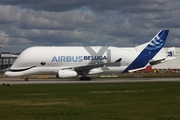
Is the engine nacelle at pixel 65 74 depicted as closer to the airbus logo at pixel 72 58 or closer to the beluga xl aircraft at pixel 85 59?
the beluga xl aircraft at pixel 85 59

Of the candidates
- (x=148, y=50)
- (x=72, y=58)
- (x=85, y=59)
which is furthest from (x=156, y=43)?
(x=72, y=58)

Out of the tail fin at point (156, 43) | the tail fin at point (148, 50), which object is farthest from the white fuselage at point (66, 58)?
the tail fin at point (156, 43)

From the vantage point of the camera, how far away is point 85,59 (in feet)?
178

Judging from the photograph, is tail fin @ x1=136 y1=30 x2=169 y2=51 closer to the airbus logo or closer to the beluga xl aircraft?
the beluga xl aircraft

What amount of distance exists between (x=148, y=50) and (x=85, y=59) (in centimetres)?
983

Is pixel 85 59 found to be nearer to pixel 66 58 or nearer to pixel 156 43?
pixel 66 58

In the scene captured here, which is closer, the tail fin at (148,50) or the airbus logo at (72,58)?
the airbus logo at (72,58)

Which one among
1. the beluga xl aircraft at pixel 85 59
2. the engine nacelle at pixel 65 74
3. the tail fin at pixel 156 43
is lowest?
the engine nacelle at pixel 65 74

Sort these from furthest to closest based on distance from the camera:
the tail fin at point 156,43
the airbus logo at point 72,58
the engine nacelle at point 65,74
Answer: the tail fin at point 156,43 < the airbus logo at point 72,58 < the engine nacelle at point 65,74

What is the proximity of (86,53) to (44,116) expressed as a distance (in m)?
37.4

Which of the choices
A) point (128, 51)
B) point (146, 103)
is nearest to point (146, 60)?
point (128, 51)

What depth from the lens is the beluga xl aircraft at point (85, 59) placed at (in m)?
52.8

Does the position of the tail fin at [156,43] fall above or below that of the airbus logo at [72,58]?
above

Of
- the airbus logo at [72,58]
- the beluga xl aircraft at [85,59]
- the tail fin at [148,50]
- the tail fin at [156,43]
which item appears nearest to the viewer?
the beluga xl aircraft at [85,59]
